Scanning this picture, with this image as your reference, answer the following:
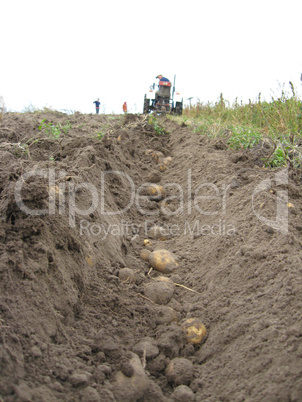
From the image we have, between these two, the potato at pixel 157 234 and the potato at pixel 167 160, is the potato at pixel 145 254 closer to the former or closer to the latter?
the potato at pixel 157 234

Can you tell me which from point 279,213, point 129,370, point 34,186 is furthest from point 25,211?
point 279,213

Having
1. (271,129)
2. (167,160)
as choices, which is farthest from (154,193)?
(271,129)

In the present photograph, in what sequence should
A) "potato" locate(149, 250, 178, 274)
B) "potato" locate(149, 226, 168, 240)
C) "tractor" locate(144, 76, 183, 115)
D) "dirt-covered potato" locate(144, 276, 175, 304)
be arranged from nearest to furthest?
1. "dirt-covered potato" locate(144, 276, 175, 304)
2. "potato" locate(149, 250, 178, 274)
3. "potato" locate(149, 226, 168, 240)
4. "tractor" locate(144, 76, 183, 115)

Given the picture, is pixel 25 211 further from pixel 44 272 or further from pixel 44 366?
pixel 44 366

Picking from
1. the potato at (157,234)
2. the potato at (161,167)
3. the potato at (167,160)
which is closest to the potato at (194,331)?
the potato at (157,234)

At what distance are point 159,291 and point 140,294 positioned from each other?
0.13m

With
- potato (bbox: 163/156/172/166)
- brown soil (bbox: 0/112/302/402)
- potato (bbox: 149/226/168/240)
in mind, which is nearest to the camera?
brown soil (bbox: 0/112/302/402)

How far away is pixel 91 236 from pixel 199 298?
0.91 m

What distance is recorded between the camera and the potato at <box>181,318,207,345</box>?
1.87 metres

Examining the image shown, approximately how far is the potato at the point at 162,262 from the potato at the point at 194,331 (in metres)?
0.72

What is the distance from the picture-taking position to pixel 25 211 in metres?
1.91

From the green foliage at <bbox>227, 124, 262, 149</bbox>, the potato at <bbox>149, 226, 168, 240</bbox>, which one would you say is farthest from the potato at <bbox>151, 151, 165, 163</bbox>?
the potato at <bbox>149, 226, 168, 240</bbox>

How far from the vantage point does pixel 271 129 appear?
4.54 m

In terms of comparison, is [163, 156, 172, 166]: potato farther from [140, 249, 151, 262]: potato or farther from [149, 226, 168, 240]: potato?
[140, 249, 151, 262]: potato
